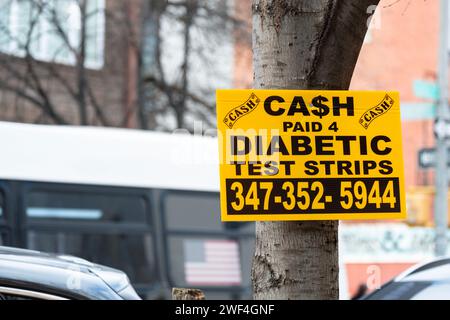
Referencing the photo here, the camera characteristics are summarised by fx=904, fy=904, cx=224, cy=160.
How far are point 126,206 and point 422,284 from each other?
5504 mm

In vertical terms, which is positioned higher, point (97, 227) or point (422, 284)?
point (97, 227)

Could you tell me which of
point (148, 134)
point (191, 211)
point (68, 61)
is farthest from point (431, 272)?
point (68, 61)

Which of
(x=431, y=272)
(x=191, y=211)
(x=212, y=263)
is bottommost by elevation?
(x=212, y=263)

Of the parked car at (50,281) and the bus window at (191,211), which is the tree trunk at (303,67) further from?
the bus window at (191,211)

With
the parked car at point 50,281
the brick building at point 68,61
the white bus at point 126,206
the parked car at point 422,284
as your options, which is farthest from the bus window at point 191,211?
the parked car at point 50,281

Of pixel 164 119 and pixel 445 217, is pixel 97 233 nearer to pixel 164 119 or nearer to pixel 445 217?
pixel 445 217

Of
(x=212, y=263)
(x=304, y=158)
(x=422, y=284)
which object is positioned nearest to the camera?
(x=304, y=158)

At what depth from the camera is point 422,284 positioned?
4.75 meters

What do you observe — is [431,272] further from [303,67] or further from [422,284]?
[303,67]

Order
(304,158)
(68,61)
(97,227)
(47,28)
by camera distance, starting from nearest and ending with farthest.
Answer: (304,158), (97,227), (47,28), (68,61)

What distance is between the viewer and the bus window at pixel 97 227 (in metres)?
9.30

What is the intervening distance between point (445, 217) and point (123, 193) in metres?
5.59

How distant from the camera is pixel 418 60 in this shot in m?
26.6

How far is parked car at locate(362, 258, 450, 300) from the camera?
456 cm
